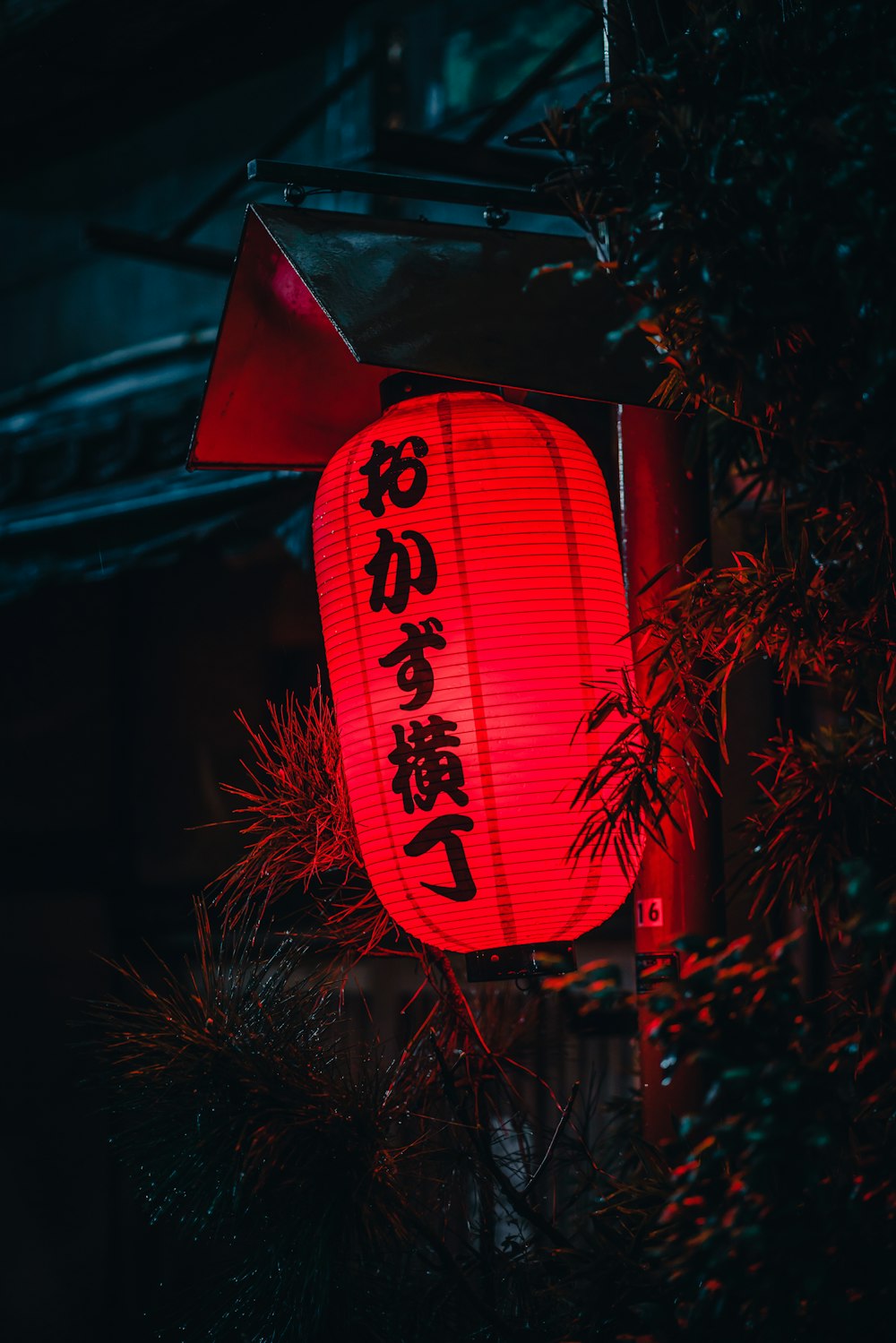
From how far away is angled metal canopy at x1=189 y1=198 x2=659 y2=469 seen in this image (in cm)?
297

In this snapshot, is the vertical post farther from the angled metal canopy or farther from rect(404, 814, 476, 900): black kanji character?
rect(404, 814, 476, 900): black kanji character

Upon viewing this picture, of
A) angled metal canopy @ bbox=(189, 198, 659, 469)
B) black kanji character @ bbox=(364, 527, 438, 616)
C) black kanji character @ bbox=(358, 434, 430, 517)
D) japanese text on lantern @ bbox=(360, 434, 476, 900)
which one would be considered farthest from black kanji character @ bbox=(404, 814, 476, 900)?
angled metal canopy @ bbox=(189, 198, 659, 469)

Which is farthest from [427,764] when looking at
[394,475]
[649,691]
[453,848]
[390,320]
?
[390,320]

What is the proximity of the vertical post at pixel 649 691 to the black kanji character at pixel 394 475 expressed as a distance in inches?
25.7

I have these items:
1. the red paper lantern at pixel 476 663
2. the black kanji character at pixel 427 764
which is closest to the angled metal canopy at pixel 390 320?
the red paper lantern at pixel 476 663

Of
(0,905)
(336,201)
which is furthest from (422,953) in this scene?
(336,201)

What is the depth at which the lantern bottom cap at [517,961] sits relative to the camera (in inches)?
112

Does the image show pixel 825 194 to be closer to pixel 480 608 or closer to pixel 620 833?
pixel 480 608

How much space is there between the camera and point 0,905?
251 inches

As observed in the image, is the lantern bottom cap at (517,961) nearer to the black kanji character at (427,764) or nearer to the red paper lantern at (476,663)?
the red paper lantern at (476,663)

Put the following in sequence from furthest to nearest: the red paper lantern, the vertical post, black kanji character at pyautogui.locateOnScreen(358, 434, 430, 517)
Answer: the vertical post, black kanji character at pyautogui.locateOnScreen(358, 434, 430, 517), the red paper lantern

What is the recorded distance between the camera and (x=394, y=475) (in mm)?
2936

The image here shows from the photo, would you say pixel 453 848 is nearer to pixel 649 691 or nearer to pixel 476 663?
pixel 476 663

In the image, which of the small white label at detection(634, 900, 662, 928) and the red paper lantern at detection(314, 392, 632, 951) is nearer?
the red paper lantern at detection(314, 392, 632, 951)
